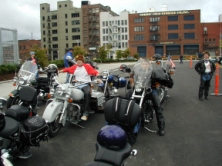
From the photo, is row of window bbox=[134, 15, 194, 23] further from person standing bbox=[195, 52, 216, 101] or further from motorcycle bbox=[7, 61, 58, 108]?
motorcycle bbox=[7, 61, 58, 108]

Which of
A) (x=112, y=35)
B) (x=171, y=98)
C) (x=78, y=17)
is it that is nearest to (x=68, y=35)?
(x=78, y=17)

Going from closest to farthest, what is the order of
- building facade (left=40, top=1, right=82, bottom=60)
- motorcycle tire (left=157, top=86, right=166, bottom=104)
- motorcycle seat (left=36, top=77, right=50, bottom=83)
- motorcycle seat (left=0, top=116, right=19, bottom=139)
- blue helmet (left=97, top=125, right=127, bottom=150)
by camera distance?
blue helmet (left=97, top=125, right=127, bottom=150) < motorcycle seat (left=0, top=116, right=19, bottom=139) < motorcycle tire (left=157, top=86, right=166, bottom=104) < motorcycle seat (left=36, top=77, right=50, bottom=83) < building facade (left=40, top=1, right=82, bottom=60)

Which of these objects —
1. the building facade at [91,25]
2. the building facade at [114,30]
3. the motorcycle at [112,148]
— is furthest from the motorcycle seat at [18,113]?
the building facade at [91,25]

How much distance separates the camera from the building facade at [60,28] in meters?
104

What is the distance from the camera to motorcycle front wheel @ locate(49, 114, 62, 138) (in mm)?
5555

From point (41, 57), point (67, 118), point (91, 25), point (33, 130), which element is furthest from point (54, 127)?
point (91, 25)

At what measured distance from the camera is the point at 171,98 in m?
10.3

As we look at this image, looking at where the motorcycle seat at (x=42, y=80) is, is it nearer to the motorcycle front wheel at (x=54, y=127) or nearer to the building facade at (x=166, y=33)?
the motorcycle front wheel at (x=54, y=127)

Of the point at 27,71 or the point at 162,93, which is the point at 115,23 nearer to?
the point at 162,93

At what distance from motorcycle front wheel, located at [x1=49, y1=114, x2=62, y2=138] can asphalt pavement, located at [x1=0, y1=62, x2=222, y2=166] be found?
110 millimetres

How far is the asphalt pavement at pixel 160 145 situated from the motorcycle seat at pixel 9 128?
942 mm

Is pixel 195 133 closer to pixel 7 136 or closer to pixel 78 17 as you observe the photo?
pixel 7 136

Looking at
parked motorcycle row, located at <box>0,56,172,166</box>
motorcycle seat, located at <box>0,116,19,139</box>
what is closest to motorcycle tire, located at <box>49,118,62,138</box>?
parked motorcycle row, located at <box>0,56,172,166</box>

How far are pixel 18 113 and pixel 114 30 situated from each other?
96.3 meters
